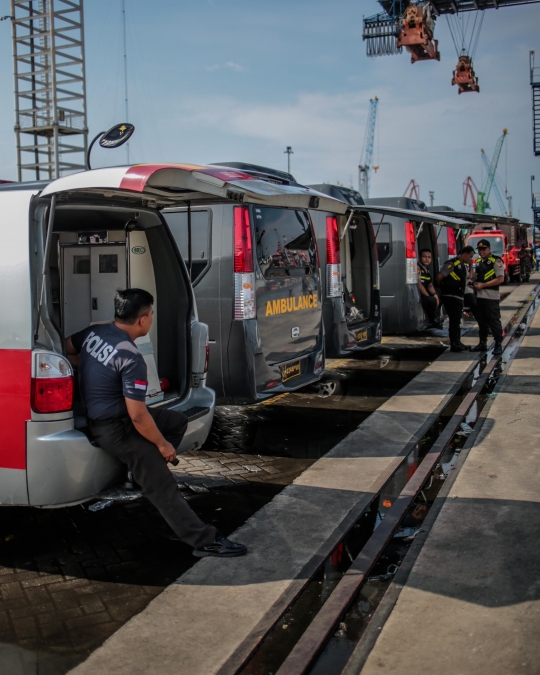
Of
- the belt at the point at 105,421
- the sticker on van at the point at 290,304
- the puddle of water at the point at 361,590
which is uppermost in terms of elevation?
the sticker on van at the point at 290,304

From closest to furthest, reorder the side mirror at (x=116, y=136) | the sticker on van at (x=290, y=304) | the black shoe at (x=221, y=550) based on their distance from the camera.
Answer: the black shoe at (x=221, y=550) < the side mirror at (x=116, y=136) < the sticker on van at (x=290, y=304)

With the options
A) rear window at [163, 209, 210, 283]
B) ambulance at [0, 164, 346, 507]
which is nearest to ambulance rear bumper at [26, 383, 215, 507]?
ambulance at [0, 164, 346, 507]

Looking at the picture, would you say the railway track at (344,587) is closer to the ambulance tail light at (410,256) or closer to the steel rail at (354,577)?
the steel rail at (354,577)

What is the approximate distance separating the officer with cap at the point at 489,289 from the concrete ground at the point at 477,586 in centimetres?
537

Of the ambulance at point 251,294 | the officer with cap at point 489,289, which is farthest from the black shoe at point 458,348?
the ambulance at point 251,294

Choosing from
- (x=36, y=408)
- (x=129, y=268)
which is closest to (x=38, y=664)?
(x=36, y=408)

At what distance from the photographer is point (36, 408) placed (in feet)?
12.0

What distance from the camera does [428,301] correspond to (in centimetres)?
1280

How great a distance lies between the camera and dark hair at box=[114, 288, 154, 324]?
13.0 feet

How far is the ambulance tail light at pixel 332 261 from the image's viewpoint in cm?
898

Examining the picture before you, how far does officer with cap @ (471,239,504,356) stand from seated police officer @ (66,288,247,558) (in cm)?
804

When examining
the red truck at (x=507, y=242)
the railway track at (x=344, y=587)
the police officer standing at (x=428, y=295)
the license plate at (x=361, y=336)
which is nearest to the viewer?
the railway track at (x=344, y=587)

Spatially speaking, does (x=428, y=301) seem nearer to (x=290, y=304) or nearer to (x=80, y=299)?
(x=290, y=304)

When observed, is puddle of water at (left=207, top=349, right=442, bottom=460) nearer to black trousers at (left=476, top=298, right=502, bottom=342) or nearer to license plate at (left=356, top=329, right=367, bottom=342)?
license plate at (left=356, top=329, right=367, bottom=342)
